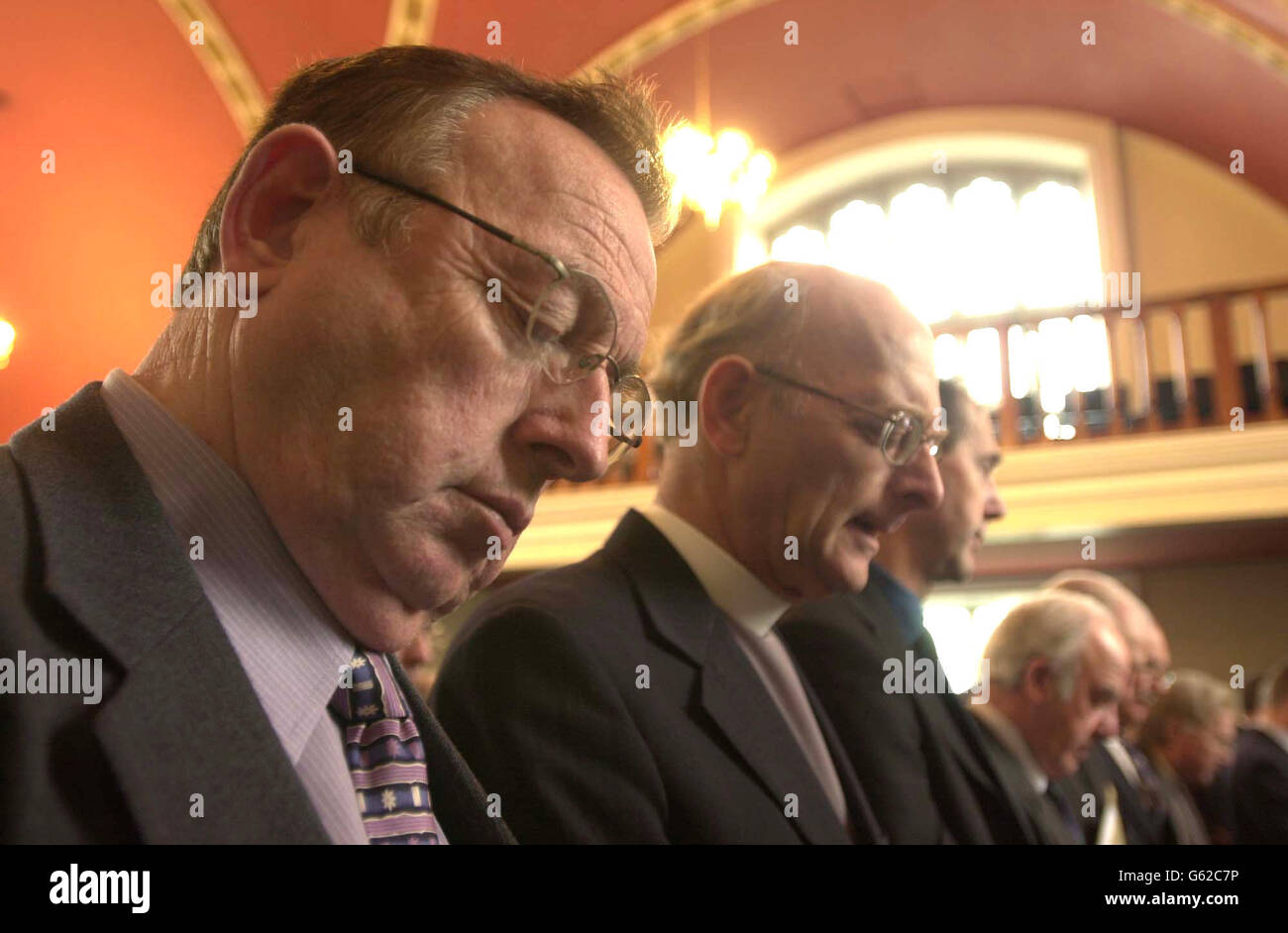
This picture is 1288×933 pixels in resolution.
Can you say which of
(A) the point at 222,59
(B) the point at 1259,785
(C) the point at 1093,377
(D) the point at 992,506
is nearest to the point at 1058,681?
(D) the point at 992,506

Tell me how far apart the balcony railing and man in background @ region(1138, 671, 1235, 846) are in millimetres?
2915

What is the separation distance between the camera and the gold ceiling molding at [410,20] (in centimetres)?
796

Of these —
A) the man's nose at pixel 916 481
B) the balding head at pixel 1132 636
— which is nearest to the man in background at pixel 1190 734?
the balding head at pixel 1132 636

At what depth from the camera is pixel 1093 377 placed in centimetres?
1048

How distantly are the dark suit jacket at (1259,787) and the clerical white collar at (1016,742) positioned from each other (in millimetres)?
2079

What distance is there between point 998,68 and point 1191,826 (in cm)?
833

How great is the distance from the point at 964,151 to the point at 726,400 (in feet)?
36.1

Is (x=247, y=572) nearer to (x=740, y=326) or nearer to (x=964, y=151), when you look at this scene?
(x=740, y=326)

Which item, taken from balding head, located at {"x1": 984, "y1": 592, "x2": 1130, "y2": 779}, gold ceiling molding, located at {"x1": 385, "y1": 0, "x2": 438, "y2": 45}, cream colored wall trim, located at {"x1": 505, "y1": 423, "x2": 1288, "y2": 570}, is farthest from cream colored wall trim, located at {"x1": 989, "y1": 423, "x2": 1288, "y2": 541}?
balding head, located at {"x1": 984, "y1": 592, "x2": 1130, "y2": 779}

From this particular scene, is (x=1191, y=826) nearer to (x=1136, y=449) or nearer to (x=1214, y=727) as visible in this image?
(x=1214, y=727)

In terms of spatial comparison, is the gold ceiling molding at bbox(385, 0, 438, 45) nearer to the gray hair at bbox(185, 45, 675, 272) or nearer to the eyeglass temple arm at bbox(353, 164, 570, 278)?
the gray hair at bbox(185, 45, 675, 272)

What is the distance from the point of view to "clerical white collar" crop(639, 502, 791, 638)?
2000mm
